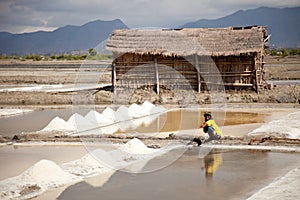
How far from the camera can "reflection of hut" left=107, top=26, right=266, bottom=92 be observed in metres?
23.1

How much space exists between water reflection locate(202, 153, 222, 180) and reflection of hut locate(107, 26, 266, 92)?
12191 mm

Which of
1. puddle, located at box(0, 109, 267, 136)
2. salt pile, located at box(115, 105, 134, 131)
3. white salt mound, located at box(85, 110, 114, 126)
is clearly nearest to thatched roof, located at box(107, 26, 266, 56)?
puddle, located at box(0, 109, 267, 136)

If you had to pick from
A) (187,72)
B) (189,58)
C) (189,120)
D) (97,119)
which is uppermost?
(189,58)

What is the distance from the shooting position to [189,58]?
23.7 m

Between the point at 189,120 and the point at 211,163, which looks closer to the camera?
the point at 211,163

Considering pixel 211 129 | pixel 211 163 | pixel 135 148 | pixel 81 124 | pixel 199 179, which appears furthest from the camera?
pixel 81 124

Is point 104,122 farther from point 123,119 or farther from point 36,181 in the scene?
point 36,181

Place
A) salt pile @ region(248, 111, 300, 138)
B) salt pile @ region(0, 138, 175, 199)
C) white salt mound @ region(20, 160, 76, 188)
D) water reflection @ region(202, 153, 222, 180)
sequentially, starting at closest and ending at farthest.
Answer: salt pile @ region(0, 138, 175, 199) < white salt mound @ region(20, 160, 76, 188) < water reflection @ region(202, 153, 222, 180) < salt pile @ region(248, 111, 300, 138)

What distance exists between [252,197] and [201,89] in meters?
16.2

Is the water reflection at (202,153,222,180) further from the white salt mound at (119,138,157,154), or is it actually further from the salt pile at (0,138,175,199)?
the white salt mound at (119,138,157,154)

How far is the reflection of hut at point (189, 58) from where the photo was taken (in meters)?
23.1

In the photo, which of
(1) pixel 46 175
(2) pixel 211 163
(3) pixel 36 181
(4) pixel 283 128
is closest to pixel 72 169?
(1) pixel 46 175

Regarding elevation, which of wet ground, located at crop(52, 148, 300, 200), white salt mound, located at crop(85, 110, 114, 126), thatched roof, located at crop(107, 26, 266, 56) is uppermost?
thatched roof, located at crop(107, 26, 266, 56)

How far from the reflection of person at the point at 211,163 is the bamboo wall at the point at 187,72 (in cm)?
1240
